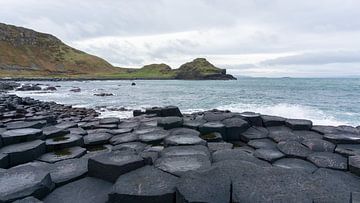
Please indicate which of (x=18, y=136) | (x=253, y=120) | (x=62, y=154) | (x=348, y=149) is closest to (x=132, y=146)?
(x=62, y=154)

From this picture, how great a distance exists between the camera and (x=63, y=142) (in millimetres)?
5945

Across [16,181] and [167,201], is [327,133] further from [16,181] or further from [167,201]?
[16,181]

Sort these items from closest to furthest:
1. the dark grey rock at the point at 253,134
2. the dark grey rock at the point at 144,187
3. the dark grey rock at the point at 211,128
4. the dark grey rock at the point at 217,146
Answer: the dark grey rock at the point at 144,187, the dark grey rock at the point at 217,146, the dark grey rock at the point at 253,134, the dark grey rock at the point at 211,128

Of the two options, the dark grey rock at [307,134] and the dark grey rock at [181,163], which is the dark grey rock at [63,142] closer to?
the dark grey rock at [181,163]

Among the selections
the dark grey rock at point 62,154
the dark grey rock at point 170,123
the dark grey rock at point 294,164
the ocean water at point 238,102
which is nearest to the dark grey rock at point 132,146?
the dark grey rock at point 62,154

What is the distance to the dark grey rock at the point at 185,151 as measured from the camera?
5.01 meters

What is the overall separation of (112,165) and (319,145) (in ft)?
12.7

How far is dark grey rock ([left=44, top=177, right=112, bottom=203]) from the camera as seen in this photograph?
3791 millimetres

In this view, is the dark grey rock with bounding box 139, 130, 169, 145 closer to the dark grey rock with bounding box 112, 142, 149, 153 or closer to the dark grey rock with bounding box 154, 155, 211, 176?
the dark grey rock with bounding box 112, 142, 149, 153

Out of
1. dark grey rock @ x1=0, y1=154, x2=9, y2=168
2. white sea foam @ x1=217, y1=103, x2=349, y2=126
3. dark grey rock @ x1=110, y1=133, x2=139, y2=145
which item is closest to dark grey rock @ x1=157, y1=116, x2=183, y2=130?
dark grey rock @ x1=110, y1=133, x2=139, y2=145

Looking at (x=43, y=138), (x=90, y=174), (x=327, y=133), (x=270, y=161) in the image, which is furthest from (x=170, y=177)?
(x=327, y=133)

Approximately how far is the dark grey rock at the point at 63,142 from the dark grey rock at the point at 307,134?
182 inches

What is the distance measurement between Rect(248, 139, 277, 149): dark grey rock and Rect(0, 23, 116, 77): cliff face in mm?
108145

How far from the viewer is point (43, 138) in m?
6.20
